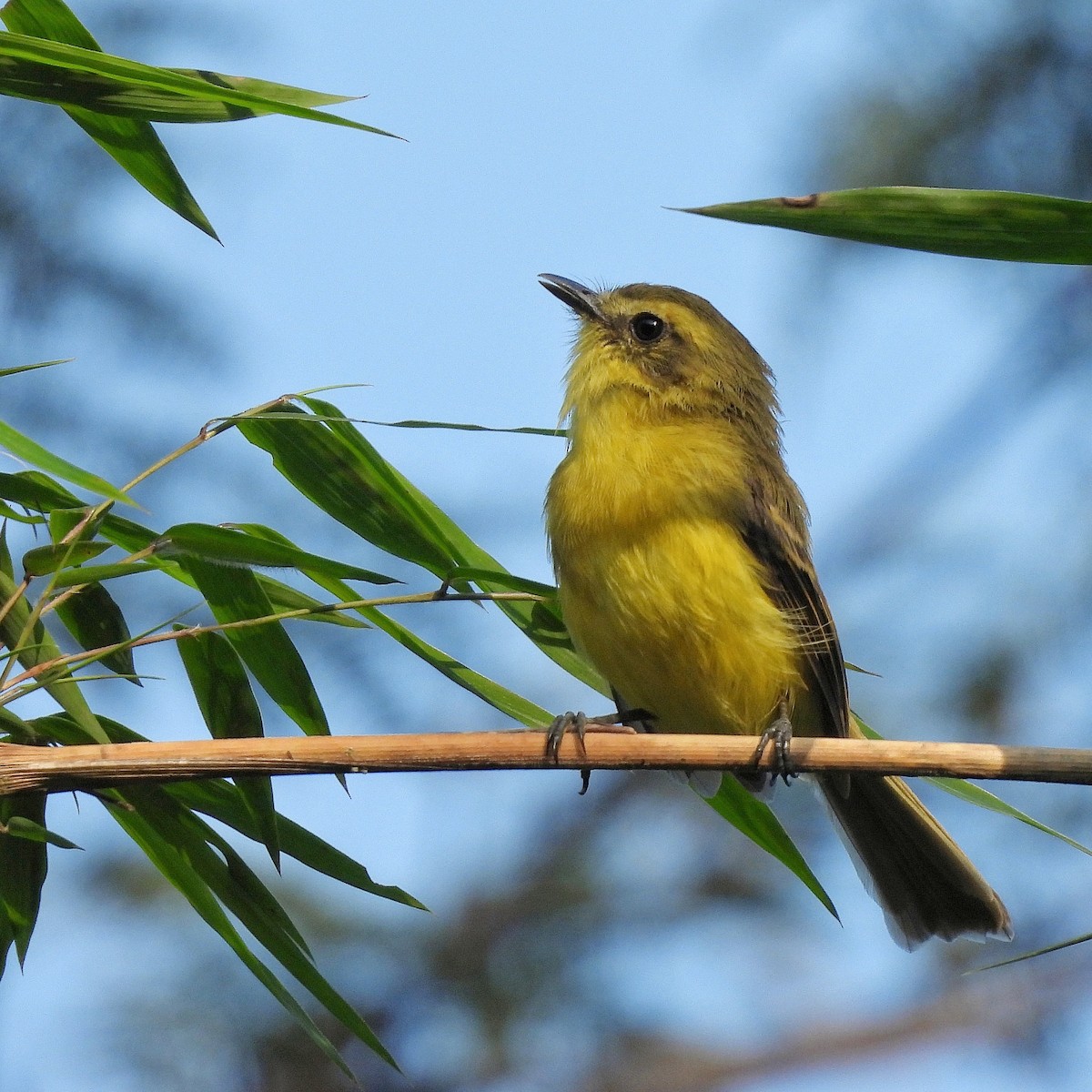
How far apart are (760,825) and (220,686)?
1.42 m

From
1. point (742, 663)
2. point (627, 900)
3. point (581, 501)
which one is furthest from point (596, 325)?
point (627, 900)

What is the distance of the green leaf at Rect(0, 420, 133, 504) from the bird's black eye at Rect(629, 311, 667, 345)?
9.14ft

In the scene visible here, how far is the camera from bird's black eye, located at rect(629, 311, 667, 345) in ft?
16.6

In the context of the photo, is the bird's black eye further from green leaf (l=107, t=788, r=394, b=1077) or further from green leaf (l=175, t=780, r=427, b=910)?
green leaf (l=107, t=788, r=394, b=1077)

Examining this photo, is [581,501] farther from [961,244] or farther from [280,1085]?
[280,1085]

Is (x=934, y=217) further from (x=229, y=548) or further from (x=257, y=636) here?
(x=257, y=636)

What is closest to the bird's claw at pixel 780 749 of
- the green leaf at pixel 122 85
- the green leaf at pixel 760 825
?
the green leaf at pixel 760 825

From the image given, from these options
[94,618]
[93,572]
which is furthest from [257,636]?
[93,572]

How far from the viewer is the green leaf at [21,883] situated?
291 cm

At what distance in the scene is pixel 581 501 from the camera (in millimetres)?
4191

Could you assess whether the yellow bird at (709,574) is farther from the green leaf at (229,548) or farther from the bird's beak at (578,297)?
the green leaf at (229,548)

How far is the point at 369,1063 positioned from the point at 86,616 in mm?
4219

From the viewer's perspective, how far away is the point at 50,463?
2523mm

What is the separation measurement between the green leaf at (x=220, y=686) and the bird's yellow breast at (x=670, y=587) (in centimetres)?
111
